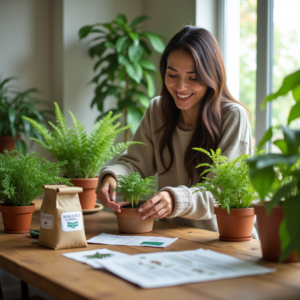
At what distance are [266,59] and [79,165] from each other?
1241 millimetres

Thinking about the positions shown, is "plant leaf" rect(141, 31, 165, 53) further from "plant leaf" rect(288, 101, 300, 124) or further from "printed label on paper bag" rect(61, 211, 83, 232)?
"plant leaf" rect(288, 101, 300, 124)

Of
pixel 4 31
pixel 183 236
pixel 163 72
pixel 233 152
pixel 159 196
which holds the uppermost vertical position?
pixel 4 31

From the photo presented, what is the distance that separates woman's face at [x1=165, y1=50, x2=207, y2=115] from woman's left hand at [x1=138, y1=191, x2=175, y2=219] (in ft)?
1.92

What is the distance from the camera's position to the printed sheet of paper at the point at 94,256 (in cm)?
101

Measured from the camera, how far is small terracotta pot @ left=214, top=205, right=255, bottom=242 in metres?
1.23

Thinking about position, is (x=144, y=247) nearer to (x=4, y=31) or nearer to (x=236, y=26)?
(x=236, y=26)

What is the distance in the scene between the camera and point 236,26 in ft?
8.47

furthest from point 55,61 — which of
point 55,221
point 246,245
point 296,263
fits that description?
point 296,263

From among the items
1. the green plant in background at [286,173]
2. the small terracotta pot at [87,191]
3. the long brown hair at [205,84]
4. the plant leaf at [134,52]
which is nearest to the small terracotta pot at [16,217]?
the small terracotta pot at [87,191]

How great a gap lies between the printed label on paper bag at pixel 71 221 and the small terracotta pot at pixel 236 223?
1.46ft

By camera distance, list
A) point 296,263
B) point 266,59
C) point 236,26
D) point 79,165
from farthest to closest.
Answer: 1. point 236,26
2. point 266,59
3. point 79,165
4. point 296,263

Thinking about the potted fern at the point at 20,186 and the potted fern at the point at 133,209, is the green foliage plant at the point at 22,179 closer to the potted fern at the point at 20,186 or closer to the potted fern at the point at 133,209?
the potted fern at the point at 20,186

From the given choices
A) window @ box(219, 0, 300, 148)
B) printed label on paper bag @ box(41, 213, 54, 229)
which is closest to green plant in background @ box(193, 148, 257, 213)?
printed label on paper bag @ box(41, 213, 54, 229)

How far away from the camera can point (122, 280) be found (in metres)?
0.87
